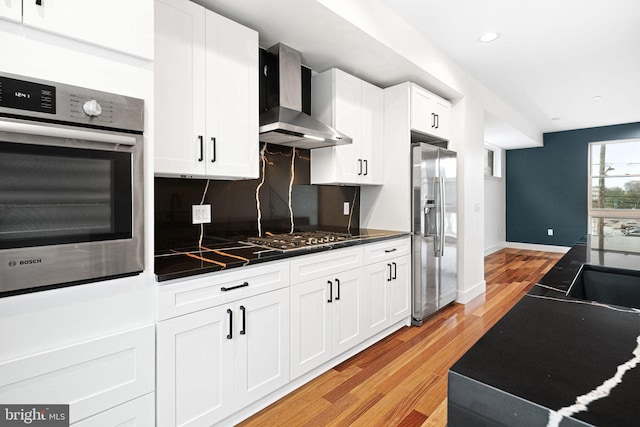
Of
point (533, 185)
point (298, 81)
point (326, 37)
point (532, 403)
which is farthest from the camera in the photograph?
point (533, 185)

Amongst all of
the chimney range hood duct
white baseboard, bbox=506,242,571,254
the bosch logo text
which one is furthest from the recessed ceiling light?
white baseboard, bbox=506,242,571,254

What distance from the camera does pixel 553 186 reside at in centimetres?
725

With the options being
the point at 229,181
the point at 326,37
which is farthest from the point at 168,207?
the point at 326,37

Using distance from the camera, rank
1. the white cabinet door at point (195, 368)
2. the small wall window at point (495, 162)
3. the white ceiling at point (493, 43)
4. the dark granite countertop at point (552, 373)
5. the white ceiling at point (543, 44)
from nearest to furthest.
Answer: the dark granite countertop at point (552, 373) < the white cabinet door at point (195, 368) < the white ceiling at point (493, 43) < the white ceiling at point (543, 44) < the small wall window at point (495, 162)

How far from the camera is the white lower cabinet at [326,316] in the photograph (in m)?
2.05

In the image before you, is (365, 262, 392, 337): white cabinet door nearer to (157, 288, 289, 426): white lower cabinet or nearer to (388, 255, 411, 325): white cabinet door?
(388, 255, 411, 325): white cabinet door

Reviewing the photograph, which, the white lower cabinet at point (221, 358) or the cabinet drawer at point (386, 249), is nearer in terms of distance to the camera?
the white lower cabinet at point (221, 358)

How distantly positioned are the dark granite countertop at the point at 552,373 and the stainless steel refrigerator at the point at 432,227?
7.58ft

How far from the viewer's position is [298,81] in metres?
2.55

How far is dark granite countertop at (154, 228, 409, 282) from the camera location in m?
1.53

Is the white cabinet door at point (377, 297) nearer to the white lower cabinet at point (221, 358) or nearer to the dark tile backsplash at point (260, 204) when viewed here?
the dark tile backsplash at point (260, 204)

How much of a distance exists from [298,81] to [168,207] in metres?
1.37

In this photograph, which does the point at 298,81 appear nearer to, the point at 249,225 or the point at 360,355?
the point at 249,225

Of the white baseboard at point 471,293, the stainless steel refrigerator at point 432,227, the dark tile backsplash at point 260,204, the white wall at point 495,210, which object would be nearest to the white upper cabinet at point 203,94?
the dark tile backsplash at point 260,204
